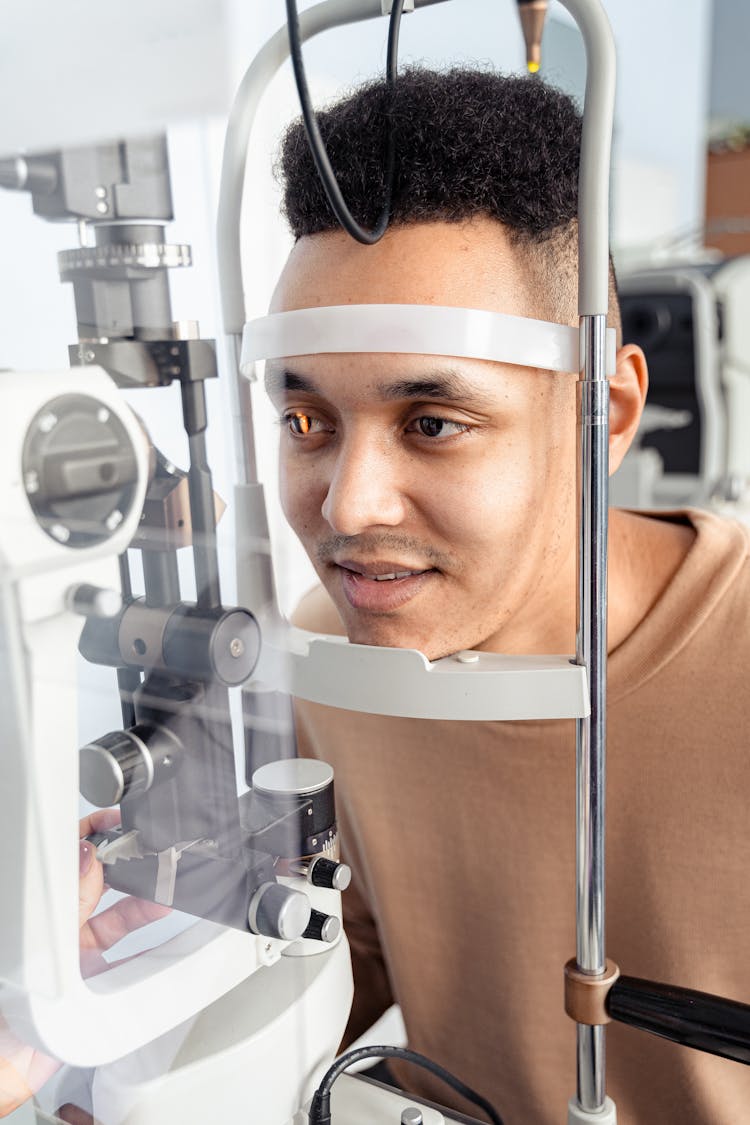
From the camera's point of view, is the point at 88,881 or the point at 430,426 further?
the point at 430,426

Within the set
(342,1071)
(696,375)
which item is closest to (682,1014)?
(342,1071)

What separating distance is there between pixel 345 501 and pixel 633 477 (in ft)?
6.10

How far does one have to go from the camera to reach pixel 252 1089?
0.51m

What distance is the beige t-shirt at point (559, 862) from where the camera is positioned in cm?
82

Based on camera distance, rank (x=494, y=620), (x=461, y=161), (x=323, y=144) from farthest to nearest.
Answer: (x=494, y=620), (x=461, y=161), (x=323, y=144)

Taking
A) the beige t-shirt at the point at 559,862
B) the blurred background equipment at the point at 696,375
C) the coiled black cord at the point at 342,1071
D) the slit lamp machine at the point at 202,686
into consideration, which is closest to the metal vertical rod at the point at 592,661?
the slit lamp machine at the point at 202,686

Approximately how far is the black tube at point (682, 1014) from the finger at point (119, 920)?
290mm

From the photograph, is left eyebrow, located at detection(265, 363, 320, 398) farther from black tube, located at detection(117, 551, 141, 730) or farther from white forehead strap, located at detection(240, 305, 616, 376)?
black tube, located at detection(117, 551, 141, 730)

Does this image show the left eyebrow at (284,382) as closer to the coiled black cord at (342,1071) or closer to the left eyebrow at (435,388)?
the left eyebrow at (435,388)

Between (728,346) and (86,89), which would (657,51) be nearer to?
(728,346)

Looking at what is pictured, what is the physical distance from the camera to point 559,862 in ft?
2.75

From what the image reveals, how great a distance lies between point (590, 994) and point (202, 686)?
0.32 meters

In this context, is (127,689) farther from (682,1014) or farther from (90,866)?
(682,1014)

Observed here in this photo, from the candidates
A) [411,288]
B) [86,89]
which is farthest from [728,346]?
[86,89]
